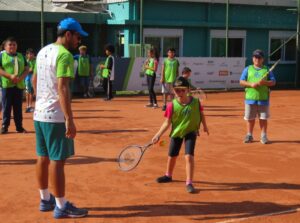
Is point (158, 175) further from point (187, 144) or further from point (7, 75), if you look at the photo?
point (7, 75)

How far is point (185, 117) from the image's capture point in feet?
23.2

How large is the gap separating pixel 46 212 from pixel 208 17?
70.2ft

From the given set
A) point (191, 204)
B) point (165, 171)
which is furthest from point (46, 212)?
point (165, 171)

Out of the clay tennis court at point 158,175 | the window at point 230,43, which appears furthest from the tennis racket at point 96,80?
the window at point 230,43

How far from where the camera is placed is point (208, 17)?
86.1ft

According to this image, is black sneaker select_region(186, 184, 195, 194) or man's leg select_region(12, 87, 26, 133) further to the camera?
man's leg select_region(12, 87, 26, 133)

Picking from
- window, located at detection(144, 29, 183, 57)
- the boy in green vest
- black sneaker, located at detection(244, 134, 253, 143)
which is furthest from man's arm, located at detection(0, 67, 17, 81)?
window, located at detection(144, 29, 183, 57)

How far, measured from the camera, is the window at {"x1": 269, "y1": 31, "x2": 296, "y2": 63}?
28.6 meters

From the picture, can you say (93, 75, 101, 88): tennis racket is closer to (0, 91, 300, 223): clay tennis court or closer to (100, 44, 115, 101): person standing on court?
(100, 44, 115, 101): person standing on court

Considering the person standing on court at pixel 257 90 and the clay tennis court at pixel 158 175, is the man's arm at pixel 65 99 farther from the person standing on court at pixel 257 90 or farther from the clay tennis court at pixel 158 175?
the person standing on court at pixel 257 90

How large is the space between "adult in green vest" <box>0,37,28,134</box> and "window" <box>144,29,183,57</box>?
14.0 m

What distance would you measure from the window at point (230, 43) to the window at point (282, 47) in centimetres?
183

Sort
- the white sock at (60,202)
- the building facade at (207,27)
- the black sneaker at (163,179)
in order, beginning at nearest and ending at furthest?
the white sock at (60,202), the black sneaker at (163,179), the building facade at (207,27)

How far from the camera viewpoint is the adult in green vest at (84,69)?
63.8 feet
